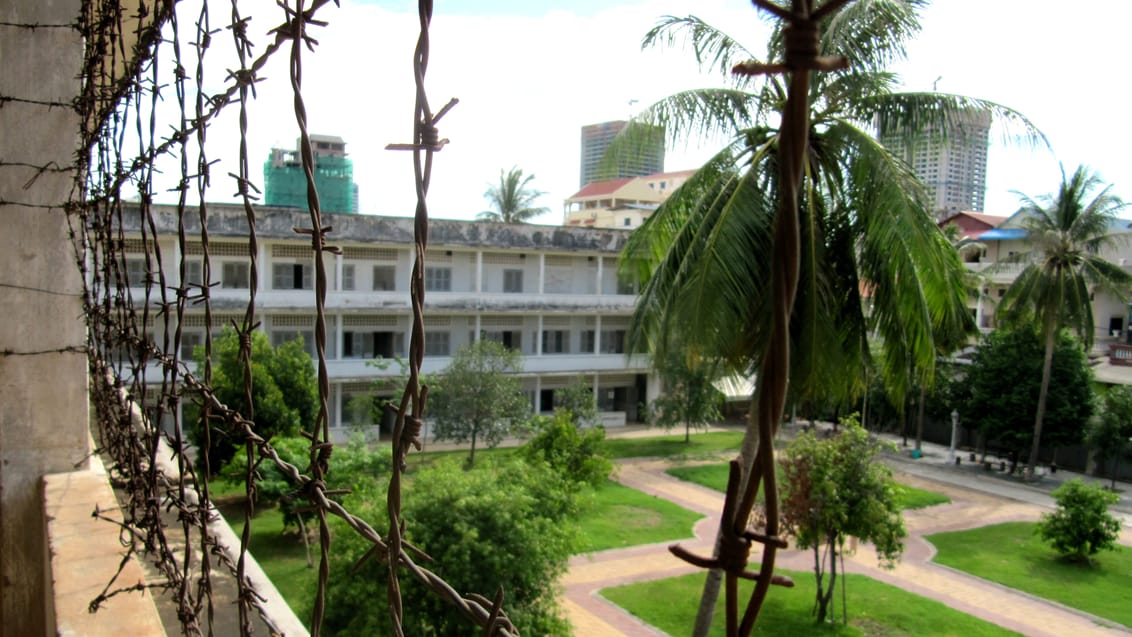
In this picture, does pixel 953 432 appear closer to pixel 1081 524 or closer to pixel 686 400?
pixel 686 400

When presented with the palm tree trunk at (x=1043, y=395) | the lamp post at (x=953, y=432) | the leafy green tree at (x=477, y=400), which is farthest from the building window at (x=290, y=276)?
the palm tree trunk at (x=1043, y=395)

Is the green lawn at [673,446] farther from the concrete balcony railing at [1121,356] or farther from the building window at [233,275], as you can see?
the concrete balcony railing at [1121,356]

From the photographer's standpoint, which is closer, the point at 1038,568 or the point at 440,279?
the point at 1038,568

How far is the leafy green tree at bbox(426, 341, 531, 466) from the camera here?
18781 mm

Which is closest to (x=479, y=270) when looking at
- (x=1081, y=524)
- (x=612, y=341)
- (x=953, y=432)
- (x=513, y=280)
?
(x=513, y=280)

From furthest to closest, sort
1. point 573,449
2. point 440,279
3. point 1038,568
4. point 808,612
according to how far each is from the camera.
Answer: point 440,279 < point 573,449 < point 1038,568 < point 808,612

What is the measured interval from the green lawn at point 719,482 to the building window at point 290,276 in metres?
9.65

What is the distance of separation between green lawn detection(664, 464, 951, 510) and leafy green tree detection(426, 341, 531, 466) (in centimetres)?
372

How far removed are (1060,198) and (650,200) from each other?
26742 mm

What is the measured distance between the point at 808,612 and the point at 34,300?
405 inches

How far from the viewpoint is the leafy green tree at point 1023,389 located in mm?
18969

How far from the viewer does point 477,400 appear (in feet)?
61.6

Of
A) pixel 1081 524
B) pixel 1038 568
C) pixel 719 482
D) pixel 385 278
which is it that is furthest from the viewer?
pixel 385 278

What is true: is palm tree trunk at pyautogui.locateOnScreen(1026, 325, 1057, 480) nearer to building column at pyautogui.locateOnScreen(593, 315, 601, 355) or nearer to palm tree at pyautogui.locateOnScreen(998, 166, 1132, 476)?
palm tree at pyautogui.locateOnScreen(998, 166, 1132, 476)
